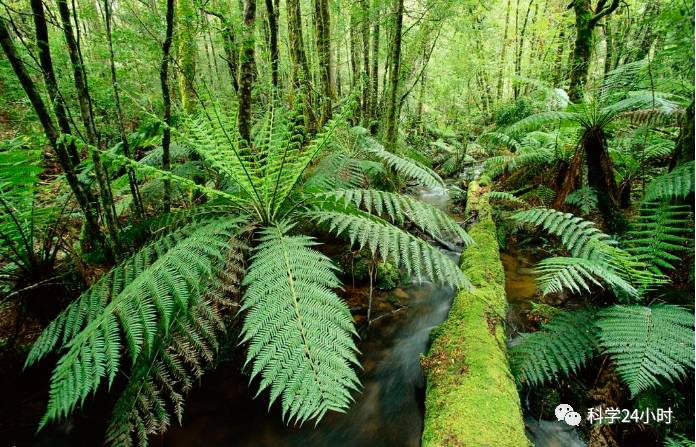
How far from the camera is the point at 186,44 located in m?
3.29

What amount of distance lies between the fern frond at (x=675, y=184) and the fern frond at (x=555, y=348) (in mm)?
766

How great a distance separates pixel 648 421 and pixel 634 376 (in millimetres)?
405

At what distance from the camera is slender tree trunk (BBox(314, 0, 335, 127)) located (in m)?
4.71

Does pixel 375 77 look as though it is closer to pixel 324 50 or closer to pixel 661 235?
pixel 324 50

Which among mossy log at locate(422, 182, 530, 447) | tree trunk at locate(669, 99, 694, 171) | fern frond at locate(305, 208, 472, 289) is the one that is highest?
tree trunk at locate(669, 99, 694, 171)

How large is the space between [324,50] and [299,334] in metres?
4.74

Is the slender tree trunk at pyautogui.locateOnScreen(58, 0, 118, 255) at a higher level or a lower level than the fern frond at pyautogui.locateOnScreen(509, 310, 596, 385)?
higher

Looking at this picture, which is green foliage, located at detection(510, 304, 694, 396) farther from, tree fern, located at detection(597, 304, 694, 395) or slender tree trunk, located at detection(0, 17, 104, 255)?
slender tree trunk, located at detection(0, 17, 104, 255)

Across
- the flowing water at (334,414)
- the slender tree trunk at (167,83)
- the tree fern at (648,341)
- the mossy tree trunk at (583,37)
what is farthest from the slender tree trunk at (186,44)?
the mossy tree trunk at (583,37)

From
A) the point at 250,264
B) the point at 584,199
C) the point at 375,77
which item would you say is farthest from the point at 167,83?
the point at 375,77

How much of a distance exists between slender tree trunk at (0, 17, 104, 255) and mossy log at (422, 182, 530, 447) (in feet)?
6.54

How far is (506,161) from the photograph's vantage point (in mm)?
4148

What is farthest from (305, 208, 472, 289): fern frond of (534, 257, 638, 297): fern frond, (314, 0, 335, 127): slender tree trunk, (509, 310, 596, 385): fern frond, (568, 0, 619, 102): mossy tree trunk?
(568, 0, 619, 102): mossy tree trunk

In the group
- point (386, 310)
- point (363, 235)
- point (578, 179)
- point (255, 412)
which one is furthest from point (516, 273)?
point (255, 412)
